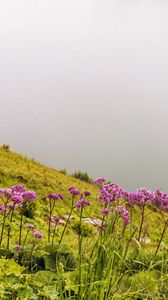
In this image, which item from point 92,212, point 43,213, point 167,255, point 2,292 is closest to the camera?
point 2,292

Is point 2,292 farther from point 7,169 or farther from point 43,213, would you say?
point 7,169

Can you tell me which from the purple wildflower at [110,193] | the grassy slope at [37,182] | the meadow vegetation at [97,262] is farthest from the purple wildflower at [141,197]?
the grassy slope at [37,182]

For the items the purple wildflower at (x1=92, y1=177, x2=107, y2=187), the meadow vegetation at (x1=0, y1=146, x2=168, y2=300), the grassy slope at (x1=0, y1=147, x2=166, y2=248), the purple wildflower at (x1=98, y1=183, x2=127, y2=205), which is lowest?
the meadow vegetation at (x1=0, y1=146, x2=168, y2=300)

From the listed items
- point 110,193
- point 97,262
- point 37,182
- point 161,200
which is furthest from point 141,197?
point 37,182

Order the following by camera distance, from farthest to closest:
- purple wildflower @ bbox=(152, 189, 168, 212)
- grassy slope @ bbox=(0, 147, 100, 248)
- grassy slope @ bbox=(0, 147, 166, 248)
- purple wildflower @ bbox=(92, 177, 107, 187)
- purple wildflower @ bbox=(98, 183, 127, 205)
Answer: grassy slope @ bbox=(0, 147, 166, 248)
grassy slope @ bbox=(0, 147, 100, 248)
purple wildflower @ bbox=(152, 189, 168, 212)
purple wildflower @ bbox=(92, 177, 107, 187)
purple wildflower @ bbox=(98, 183, 127, 205)

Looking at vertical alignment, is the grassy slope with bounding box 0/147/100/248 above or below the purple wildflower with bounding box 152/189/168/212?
above

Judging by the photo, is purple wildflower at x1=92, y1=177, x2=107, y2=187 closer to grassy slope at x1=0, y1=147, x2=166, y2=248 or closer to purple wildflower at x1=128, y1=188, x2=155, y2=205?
purple wildflower at x1=128, y1=188, x2=155, y2=205

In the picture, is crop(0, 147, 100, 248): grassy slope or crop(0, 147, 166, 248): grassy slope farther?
crop(0, 147, 166, 248): grassy slope

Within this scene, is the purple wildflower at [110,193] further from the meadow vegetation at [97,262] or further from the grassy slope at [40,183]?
the grassy slope at [40,183]

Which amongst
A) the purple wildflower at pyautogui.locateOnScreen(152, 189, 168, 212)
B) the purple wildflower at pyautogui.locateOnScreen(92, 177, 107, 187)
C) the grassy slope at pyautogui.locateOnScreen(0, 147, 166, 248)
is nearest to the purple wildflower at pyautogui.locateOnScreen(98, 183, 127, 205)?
the purple wildflower at pyautogui.locateOnScreen(92, 177, 107, 187)

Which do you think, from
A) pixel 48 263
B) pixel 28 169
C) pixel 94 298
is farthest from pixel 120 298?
pixel 28 169

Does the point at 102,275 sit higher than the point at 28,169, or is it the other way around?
the point at 28,169

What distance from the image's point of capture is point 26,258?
6523 mm

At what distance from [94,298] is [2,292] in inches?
36.3
